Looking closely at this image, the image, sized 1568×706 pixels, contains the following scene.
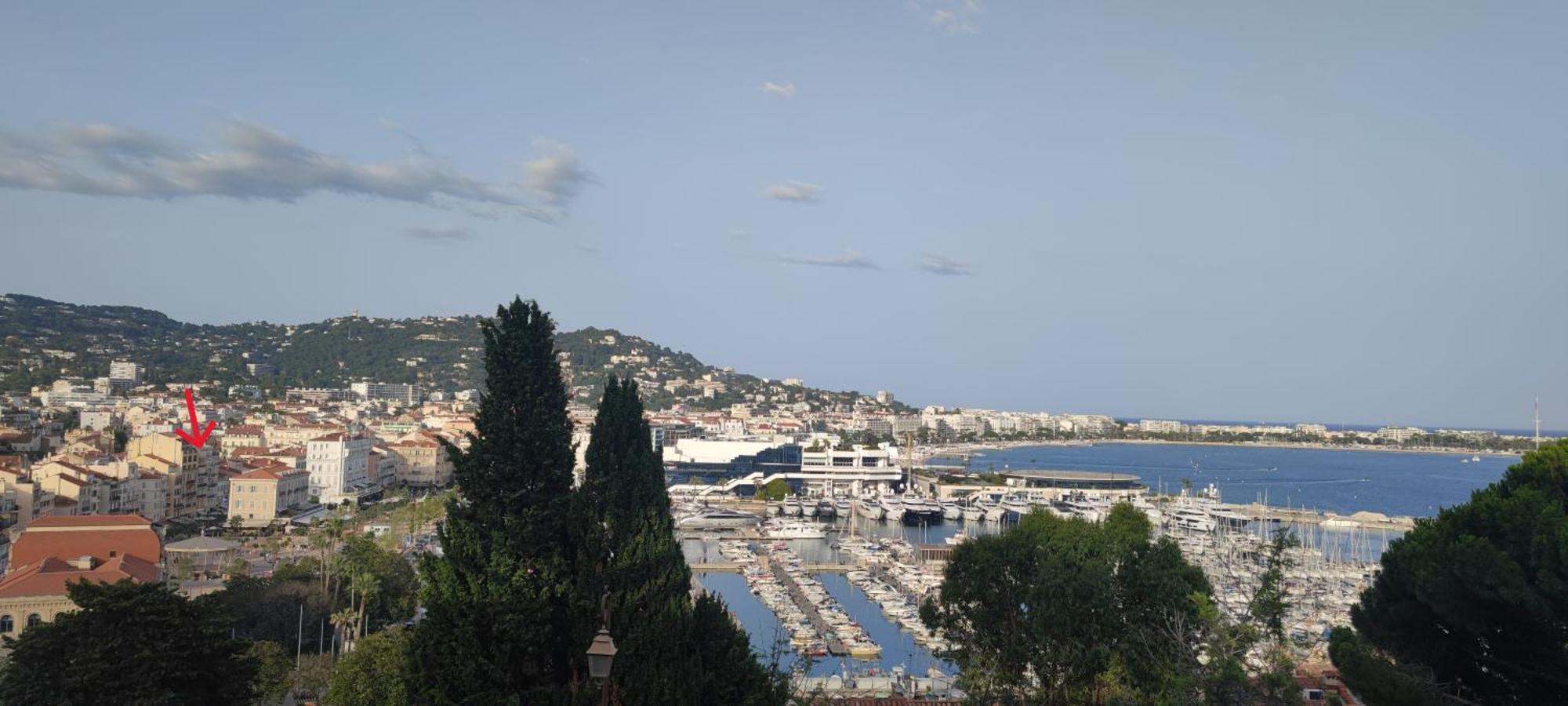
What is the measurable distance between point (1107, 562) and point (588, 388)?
107m

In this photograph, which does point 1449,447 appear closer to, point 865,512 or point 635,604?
point 865,512

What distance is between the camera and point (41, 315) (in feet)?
295

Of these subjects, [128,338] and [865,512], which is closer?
[865,512]

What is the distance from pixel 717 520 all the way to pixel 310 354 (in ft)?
272

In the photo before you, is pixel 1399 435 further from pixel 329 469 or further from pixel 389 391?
pixel 329 469

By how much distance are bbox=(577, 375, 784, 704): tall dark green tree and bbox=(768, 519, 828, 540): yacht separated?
112ft

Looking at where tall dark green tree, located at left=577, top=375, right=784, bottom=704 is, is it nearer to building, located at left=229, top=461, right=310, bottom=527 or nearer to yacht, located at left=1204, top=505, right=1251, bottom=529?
building, located at left=229, top=461, right=310, bottom=527

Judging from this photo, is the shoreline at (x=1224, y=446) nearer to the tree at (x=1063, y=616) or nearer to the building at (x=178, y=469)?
the building at (x=178, y=469)

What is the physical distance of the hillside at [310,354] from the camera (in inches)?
3137

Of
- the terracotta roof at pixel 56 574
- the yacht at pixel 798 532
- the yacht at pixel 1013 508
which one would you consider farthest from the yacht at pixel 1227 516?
the terracotta roof at pixel 56 574

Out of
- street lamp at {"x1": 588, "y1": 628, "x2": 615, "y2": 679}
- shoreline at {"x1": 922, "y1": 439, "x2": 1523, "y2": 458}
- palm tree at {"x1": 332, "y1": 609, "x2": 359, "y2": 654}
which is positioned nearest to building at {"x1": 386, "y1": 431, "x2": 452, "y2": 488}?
palm tree at {"x1": 332, "y1": 609, "x2": 359, "y2": 654}

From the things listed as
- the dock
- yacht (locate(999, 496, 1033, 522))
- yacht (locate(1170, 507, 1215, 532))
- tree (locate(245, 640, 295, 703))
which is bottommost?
the dock

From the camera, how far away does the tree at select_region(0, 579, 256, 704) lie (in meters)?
7.95

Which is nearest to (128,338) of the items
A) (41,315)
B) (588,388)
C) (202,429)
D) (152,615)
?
(41,315)
